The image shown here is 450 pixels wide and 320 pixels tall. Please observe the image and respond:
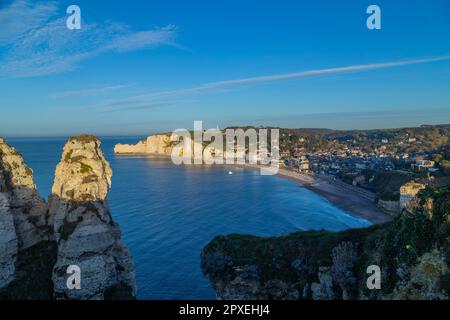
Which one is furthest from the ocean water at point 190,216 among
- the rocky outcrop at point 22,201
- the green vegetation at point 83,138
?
the green vegetation at point 83,138

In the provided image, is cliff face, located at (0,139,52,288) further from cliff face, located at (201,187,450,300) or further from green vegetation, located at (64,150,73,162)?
cliff face, located at (201,187,450,300)

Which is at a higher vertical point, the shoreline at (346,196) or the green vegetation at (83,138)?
the green vegetation at (83,138)

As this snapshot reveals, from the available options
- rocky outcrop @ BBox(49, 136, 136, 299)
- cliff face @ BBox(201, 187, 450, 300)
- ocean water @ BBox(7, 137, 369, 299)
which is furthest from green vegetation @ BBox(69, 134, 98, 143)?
ocean water @ BBox(7, 137, 369, 299)

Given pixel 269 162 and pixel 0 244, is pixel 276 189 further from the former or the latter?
pixel 0 244

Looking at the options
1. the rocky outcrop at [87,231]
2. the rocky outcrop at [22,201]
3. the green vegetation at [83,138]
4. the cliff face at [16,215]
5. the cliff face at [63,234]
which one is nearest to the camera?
the cliff face at [16,215]

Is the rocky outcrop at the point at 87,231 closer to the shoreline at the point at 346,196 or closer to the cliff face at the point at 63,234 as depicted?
the cliff face at the point at 63,234

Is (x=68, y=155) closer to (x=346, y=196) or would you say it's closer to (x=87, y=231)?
(x=87, y=231)

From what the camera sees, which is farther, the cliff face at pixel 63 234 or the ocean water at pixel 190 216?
the ocean water at pixel 190 216
